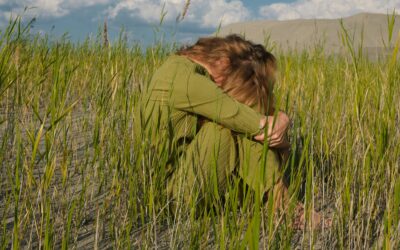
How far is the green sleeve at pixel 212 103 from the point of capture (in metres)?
1.61

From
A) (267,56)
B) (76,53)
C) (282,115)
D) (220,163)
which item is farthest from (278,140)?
(76,53)

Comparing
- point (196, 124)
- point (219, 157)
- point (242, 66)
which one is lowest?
point (219, 157)

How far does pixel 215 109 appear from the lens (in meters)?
1.62

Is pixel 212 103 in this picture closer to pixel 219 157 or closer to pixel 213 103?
pixel 213 103

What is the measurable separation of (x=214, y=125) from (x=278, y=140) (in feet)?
0.71

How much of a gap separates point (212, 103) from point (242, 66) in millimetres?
194

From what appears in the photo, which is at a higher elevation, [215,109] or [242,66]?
[242,66]

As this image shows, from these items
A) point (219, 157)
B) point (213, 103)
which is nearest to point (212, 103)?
point (213, 103)

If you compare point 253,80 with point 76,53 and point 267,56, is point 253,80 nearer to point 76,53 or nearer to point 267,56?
point 267,56

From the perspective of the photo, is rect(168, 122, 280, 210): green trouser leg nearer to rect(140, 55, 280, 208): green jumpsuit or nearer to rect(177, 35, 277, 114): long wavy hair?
rect(140, 55, 280, 208): green jumpsuit

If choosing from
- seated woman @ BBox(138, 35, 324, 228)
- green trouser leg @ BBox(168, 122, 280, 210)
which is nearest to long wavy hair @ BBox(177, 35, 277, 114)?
seated woman @ BBox(138, 35, 324, 228)

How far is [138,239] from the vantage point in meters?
1.50

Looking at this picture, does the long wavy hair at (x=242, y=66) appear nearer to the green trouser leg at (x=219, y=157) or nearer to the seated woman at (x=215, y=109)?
the seated woman at (x=215, y=109)

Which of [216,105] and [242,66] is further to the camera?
[242,66]
